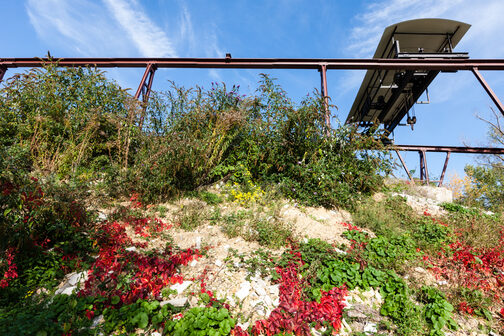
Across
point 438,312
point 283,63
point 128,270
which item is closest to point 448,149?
point 283,63

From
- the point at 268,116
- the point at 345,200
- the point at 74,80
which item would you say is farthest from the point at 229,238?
the point at 74,80

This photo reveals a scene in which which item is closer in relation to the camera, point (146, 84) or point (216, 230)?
point (216, 230)

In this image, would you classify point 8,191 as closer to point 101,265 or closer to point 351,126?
point 101,265

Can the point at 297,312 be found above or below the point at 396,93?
below

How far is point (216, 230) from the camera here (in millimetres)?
4168

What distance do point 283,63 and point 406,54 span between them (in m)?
5.38

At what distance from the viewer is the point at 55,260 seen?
116 inches

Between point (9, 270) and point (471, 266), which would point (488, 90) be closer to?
point (471, 266)

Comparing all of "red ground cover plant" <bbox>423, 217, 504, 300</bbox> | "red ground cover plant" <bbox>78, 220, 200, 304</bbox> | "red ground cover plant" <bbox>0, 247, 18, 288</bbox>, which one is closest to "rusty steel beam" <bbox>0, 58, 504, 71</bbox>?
"red ground cover plant" <bbox>423, 217, 504, 300</bbox>

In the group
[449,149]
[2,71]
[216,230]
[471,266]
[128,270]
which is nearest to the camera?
[128,270]

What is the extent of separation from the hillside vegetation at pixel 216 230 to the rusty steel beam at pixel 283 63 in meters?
1.38

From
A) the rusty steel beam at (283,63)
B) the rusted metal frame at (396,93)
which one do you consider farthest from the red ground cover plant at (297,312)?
the rusted metal frame at (396,93)

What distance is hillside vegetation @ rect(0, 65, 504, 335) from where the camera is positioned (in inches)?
99.2

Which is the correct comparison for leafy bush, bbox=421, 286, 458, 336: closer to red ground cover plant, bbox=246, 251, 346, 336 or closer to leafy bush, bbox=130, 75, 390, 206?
red ground cover plant, bbox=246, 251, 346, 336
